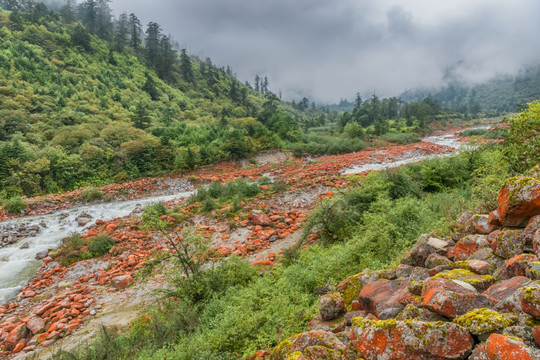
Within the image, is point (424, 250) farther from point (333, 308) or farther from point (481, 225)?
point (333, 308)

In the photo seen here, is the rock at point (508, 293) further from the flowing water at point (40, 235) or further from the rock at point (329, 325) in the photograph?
the flowing water at point (40, 235)

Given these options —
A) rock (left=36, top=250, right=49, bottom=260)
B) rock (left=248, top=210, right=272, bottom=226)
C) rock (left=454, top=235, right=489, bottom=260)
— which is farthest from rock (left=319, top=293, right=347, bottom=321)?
rock (left=36, top=250, right=49, bottom=260)

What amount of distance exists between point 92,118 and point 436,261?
31.6m

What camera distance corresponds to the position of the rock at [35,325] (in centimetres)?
657

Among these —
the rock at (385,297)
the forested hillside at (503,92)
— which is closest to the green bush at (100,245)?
the rock at (385,297)

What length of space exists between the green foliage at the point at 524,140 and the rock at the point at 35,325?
11.7 meters

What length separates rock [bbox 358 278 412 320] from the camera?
2.64m

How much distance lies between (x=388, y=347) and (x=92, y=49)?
5684 centimetres

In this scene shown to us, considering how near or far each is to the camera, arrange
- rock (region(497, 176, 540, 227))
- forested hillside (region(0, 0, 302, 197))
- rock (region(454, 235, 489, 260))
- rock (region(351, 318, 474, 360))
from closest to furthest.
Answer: rock (region(351, 318, 474, 360)) → rock (region(497, 176, 540, 227)) → rock (region(454, 235, 489, 260)) → forested hillside (region(0, 0, 302, 197))

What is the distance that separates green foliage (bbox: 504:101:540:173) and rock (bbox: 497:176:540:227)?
8.24ft

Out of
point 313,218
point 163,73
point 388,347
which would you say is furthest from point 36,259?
point 163,73

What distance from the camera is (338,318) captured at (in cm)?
334

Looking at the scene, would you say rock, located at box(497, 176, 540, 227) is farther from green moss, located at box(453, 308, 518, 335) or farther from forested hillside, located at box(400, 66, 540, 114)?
forested hillside, located at box(400, 66, 540, 114)

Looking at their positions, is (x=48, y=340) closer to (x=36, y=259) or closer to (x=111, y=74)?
(x=36, y=259)
